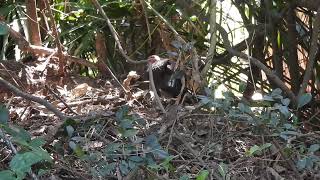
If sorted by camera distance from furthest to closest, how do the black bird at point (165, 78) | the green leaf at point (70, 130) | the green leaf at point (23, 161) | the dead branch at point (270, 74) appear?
the black bird at point (165, 78)
the dead branch at point (270, 74)
the green leaf at point (70, 130)
the green leaf at point (23, 161)

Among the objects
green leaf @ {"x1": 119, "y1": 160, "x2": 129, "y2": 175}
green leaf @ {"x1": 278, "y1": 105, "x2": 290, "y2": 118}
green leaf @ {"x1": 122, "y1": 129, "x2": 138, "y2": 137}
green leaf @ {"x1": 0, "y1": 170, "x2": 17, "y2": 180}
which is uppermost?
green leaf @ {"x1": 278, "y1": 105, "x2": 290, "y2": 118}

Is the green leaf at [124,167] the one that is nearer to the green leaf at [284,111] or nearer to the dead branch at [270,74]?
the green leaf at [284,111]

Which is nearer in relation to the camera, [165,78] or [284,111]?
[284,111]

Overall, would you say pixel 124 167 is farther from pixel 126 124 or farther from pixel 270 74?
pixel 270 74

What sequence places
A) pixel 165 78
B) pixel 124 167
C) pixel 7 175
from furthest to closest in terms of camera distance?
1. pixel 165 78
2. pixel 124 167
3. pixel 7 175

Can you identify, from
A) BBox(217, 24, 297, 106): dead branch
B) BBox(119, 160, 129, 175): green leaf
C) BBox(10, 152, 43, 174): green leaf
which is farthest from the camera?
BBox(217, 24, 297, 106): dead branch

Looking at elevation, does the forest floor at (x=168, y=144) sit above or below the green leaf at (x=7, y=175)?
below

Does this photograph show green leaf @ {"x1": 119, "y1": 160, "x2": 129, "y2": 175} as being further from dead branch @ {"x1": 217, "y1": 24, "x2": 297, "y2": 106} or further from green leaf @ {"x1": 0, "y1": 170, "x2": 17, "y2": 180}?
dead branch @ {"x1": 217, "y1": 24, "x2": 297, "y2": 106}

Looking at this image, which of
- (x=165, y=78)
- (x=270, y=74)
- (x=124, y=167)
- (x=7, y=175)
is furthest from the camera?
(x=165, y=78)

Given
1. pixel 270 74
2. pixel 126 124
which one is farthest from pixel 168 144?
pixel 270 74

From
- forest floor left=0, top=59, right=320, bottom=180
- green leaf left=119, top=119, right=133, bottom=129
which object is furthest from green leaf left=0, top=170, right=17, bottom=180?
green leaf left=119, top=119, right=133, bottom=129

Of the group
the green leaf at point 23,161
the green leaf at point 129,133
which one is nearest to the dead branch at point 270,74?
the green leaf at point 129,133

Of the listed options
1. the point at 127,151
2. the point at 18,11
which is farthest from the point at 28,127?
the point at 18,11

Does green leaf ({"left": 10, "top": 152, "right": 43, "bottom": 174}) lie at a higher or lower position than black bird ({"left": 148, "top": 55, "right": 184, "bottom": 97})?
higher
